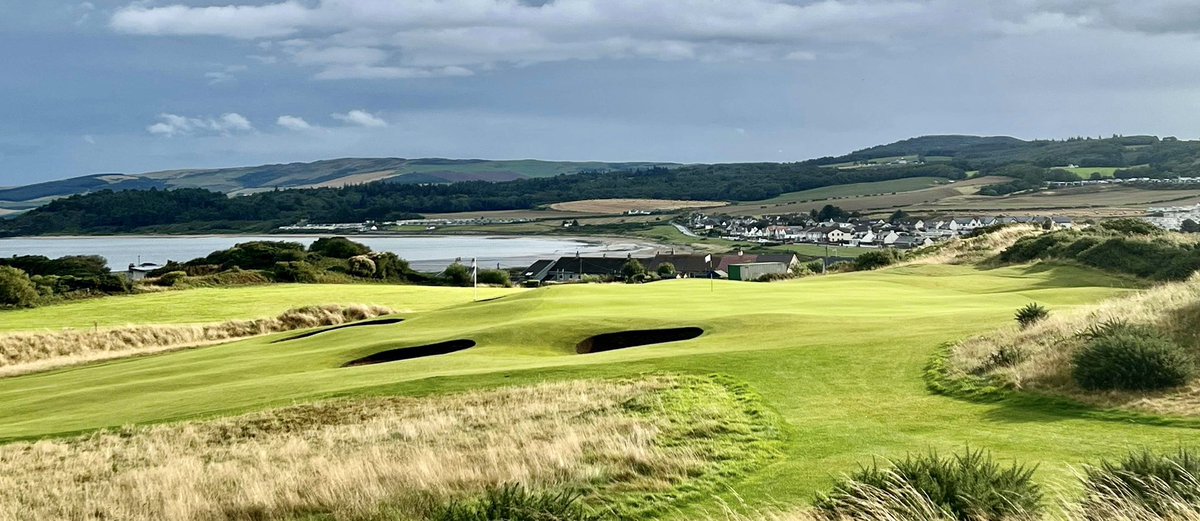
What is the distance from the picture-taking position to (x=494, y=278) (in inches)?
3071

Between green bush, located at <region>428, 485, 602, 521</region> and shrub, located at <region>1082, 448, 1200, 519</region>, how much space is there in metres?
4.52

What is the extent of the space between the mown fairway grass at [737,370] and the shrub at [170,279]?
34.0 meters

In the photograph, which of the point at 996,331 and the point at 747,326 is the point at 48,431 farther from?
the point at 996,331

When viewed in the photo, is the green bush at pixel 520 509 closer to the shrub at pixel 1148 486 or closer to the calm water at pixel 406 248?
the shrub at pixel 1148 486

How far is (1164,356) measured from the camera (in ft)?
48.8

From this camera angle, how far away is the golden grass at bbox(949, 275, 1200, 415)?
565 inches

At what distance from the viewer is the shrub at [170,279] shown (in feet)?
226

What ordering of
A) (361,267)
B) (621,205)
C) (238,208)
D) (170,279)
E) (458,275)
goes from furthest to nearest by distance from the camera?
(238,208)
(621,205)
(361,267)
(458,275)
(170,279)

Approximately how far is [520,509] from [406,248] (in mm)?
108813

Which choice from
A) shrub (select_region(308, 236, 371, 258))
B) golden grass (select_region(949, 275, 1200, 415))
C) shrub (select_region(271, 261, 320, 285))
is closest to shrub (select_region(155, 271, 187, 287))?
shrub (select_region(271, 261, 320, 285))

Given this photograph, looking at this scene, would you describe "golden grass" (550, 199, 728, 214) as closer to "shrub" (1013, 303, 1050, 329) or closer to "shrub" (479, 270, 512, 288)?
"shrub" (479, 270, 512, 288)

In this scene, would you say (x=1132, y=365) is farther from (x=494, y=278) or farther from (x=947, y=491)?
(x=494, y=278)

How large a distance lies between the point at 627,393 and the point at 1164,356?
27.5ft

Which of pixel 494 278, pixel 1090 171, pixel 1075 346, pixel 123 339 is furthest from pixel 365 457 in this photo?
pixel 1090 171
